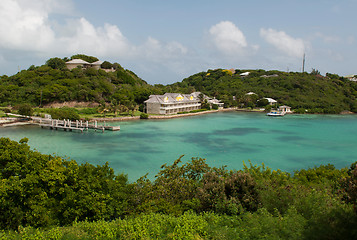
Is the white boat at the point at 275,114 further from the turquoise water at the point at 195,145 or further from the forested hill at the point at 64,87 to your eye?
the forested hill at the point at 64,87

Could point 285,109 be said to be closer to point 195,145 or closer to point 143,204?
point 195,145

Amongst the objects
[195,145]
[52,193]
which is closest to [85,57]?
[195,145]

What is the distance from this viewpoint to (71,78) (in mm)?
56625

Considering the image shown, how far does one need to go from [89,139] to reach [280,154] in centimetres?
1901

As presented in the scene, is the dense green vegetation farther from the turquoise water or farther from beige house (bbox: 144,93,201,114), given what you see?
beige house (bbox: 144,93,201,114)

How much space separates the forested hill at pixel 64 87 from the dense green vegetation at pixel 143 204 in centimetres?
3584

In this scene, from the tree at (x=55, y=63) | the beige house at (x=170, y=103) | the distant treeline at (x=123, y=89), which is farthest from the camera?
the tree at (x=55, y=63)

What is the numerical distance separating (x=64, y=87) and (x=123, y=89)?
11064mm

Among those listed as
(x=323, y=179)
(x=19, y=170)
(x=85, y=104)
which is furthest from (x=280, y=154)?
(x=85, y=104)

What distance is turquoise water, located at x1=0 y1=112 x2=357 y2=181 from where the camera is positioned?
2138 cm

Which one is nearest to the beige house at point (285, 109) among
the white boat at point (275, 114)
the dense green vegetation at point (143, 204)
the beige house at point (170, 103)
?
the white boat at point (275, 114)

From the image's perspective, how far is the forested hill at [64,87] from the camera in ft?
158

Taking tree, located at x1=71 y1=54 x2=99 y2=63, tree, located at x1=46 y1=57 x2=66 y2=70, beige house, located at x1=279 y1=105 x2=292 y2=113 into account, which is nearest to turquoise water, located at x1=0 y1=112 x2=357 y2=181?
beige house, located at x1=279 y1=105 x2=292 y2=113

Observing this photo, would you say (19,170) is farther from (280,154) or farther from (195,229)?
(280,154)
